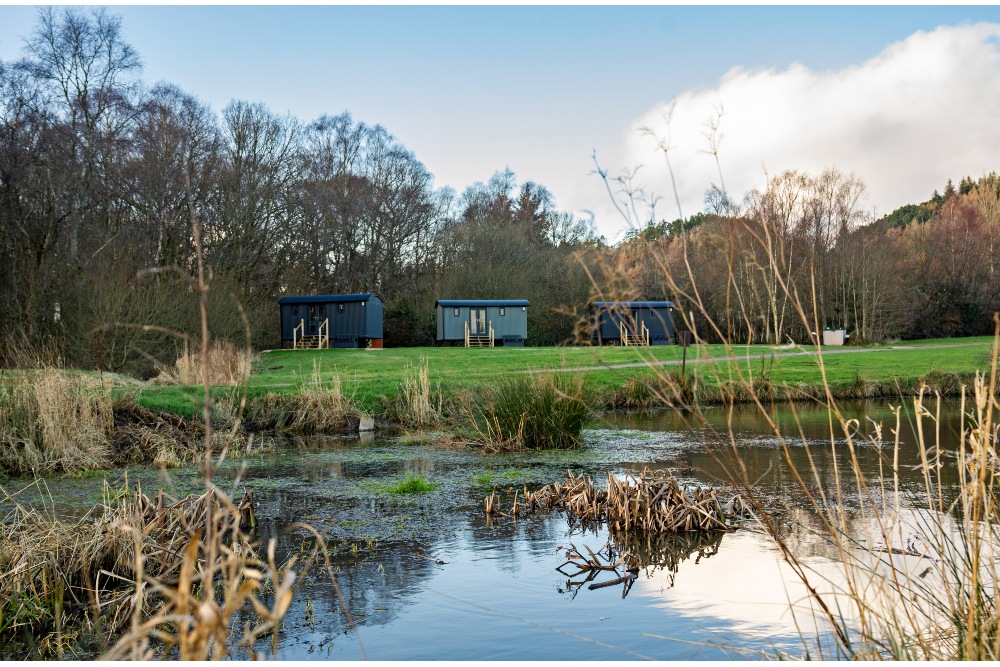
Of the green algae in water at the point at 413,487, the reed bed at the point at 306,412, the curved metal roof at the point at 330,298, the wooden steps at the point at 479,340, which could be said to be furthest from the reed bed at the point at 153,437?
the wooden steps at the point at 479,340

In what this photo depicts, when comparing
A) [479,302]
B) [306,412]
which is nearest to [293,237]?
[479,302]

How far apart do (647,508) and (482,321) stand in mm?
27941

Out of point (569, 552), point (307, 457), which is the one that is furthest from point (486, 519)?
point (307, 457)

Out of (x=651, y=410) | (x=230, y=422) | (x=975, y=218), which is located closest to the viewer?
(x=230, y=422)

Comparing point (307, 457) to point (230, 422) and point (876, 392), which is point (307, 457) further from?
point (876, 392)

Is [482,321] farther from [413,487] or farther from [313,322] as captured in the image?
[413,487]

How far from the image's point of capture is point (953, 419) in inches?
572

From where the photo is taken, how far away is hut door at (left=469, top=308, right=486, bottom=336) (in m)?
34.5

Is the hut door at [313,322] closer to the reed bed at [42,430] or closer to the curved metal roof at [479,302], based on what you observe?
the curved metal roof at [479,302]

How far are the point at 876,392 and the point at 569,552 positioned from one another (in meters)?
14.7

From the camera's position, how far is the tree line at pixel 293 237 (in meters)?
18.6

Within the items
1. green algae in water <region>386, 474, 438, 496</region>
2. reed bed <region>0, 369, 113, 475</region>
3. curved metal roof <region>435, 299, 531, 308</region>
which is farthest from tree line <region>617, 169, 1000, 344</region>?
reed bed <region>0, 369, 113, 475</region>

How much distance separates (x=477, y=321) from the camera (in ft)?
113

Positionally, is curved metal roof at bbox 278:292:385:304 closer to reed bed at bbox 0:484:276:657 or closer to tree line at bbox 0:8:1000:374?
tree line at bbox 0:8:1000:374
